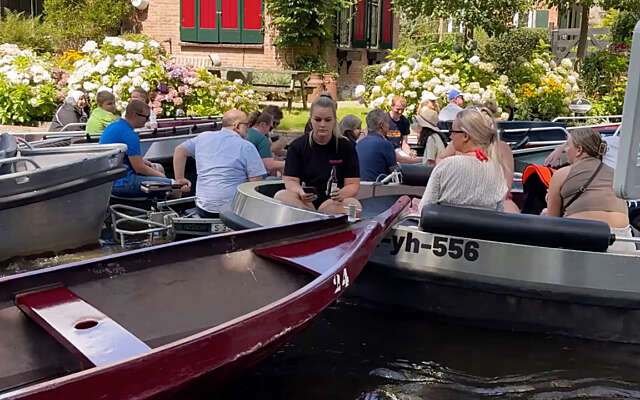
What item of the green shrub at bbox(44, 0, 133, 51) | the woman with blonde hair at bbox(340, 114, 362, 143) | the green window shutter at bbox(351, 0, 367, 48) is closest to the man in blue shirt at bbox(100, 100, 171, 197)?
the woman with blonde hair at bbox(340, 114, 362, 143)

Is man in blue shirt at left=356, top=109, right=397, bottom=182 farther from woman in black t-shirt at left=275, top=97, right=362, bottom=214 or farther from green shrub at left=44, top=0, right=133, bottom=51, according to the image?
green shrub at left=44, top=0, right=133, bottom=51

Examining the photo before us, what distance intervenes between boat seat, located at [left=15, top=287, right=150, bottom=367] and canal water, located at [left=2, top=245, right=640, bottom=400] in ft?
3.49

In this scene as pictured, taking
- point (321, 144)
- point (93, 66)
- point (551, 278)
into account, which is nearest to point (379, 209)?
point (321, 144)

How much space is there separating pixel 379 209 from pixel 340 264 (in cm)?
195

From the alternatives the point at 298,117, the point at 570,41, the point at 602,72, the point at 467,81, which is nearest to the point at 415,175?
the point at 467,81

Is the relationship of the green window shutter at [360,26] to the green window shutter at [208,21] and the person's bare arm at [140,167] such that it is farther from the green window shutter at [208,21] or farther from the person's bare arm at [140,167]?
the person's bare arm at [140,167]

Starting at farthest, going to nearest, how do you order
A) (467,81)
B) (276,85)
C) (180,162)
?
(276,85) < (467,81) < (180,162)

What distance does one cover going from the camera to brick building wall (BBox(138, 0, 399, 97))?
747 inches

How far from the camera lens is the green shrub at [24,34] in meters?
18.2

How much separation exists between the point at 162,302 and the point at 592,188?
305 centimetres

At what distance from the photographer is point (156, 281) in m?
Result: 4.74

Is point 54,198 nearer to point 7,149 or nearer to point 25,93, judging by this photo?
point 7,149

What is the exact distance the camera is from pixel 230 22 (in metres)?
19.2

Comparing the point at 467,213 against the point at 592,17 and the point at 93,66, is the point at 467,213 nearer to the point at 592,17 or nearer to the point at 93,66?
the point at 93,66
